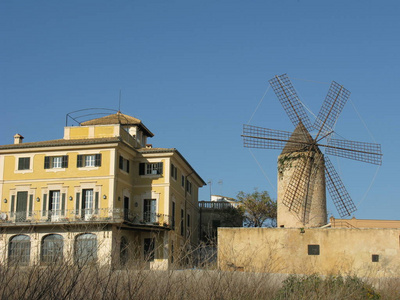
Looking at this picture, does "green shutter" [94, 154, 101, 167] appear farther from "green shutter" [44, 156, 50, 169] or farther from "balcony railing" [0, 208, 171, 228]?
"green shutter" [44, 156, 50, 169]

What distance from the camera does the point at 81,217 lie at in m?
39.2

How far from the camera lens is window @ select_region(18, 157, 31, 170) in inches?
1645

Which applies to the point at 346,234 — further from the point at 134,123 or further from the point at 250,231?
the point at 134,123

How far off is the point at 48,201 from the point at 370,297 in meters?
25.9

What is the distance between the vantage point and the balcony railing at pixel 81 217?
38.7 meters

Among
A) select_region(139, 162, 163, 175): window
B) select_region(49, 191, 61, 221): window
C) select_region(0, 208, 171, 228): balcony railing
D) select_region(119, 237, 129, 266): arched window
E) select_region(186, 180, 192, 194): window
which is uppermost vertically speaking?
select_region(139, 162, 163, 175): window

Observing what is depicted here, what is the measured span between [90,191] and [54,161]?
3503 millimetres

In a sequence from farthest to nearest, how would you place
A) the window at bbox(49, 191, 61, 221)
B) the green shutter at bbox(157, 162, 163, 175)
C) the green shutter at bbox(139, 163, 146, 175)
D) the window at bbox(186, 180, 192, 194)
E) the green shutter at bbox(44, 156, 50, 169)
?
the window at bbox(186, 180, 192, 194), the green shutter at bbox(139, 163, 146, 175), the green shutter at bbox(157, 162, 163, 175), the green shutter at bbox(44, 156, 50, 169), the window at bbox(49, 191, 61, 221)

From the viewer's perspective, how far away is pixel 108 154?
40375 mm

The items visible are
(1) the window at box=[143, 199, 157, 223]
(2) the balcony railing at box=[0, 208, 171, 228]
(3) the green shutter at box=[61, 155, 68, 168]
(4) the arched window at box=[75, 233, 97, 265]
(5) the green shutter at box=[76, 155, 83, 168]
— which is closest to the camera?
(4) the arched window at box=[75, 233, 97, 265]

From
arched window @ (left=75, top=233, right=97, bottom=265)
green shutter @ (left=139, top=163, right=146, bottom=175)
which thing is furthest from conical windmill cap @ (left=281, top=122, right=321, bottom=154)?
green shutter @ (left=139, top=163, right=146, bottom=175)

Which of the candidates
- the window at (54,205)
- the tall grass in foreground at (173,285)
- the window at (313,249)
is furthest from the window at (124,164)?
the tall grass in foreground at (173,285)

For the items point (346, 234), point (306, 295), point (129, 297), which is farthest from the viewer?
point (346, 234)

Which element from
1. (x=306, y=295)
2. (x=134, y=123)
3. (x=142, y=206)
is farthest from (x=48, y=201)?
(x=306, y=295)
